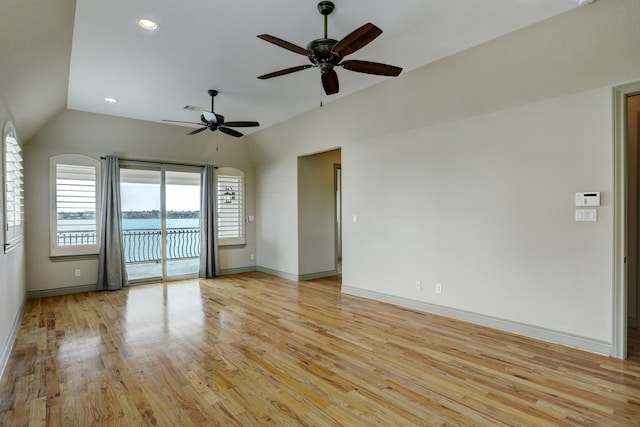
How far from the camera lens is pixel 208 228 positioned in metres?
7.41

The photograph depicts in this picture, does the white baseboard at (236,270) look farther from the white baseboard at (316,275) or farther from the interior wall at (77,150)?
the interior wall at (77,150)

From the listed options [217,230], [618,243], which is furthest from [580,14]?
[217,230]

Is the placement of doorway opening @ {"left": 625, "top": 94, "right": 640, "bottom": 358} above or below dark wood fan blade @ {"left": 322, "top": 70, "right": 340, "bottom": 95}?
below

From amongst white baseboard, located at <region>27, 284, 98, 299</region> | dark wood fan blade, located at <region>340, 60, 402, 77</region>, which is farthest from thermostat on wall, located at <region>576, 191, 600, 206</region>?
white baseboard, located at <region>27, 284, 98, 299</region>

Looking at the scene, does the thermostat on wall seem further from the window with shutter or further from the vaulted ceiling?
the window with shutter

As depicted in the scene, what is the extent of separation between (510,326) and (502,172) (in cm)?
179

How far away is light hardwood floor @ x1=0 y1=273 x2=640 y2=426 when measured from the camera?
7.63ft

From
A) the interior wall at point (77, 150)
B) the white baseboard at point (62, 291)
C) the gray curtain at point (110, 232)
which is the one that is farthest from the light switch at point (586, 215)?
the white baseboard at point (62, 291)

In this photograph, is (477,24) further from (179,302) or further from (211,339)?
(179,302)

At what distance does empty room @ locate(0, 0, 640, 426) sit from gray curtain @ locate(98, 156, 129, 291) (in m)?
0.04

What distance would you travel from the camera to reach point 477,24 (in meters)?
3.12

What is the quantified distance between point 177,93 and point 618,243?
18.3 feet

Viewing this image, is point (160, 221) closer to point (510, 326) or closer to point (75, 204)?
point (75, 204)

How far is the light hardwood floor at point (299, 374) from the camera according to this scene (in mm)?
2326
